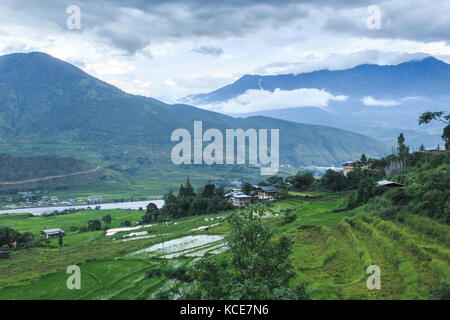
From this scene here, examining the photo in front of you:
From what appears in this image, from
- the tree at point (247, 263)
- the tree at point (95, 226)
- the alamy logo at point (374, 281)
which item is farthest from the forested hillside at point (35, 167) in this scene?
the alamy logo at point (374, 281)

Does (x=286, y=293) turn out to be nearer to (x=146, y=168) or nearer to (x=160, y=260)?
(x=160, y=260)

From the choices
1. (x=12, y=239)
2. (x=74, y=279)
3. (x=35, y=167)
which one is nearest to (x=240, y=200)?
(x=12, y=239)

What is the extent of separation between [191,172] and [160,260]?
159 m

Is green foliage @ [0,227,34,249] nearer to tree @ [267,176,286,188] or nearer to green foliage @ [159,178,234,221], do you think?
green foliage @ [159,178,234,221]

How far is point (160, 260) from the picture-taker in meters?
28.7

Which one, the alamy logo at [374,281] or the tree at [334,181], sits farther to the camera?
the tree at [334,181]

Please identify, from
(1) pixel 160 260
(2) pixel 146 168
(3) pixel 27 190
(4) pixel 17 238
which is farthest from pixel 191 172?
(1) pixel 160 260

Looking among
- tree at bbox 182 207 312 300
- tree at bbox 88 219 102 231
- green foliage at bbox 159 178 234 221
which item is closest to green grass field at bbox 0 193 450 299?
tree at bbox 182 207 312 300

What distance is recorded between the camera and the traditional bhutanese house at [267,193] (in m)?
66.2

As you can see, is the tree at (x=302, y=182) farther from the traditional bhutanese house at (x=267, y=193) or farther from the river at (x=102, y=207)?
the river at (x=102, y=207)

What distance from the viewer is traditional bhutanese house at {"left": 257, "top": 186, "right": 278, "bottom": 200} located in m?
66.2

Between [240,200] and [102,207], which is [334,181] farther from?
[102,207]
